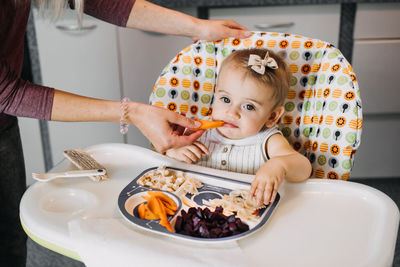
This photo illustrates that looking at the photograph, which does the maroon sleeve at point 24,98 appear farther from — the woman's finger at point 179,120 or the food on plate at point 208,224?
the food on plate at point 208,224

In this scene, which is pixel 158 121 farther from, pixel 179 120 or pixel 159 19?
pixel 159 19

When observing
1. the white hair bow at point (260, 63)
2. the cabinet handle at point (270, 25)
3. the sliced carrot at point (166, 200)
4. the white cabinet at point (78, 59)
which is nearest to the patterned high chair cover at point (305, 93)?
the white hair bow at point (260, 63)

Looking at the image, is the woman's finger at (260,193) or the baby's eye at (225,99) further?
the baby's eye at (225,99)

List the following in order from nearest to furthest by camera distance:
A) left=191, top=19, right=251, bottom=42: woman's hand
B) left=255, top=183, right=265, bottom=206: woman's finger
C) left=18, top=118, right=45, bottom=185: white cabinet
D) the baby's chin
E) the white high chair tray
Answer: the white high chair tray, left=255, top=183, right=265, bottom=206: woman's finger, the baby's chin, left=191, top=19, right=251, bottom=42: woman's hand, left=18, top=118, right=45, bottom=185: white cabinet

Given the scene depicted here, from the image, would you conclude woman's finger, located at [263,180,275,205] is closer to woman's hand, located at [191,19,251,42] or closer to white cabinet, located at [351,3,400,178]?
woman's hand, located at [191,19,251,42]

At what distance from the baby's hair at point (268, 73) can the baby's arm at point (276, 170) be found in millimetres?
96

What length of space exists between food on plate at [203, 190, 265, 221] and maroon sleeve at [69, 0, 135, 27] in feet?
1.94

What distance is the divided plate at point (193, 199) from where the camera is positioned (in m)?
0.67

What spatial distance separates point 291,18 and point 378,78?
1.51 ft

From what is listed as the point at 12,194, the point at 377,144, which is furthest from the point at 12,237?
the point at 377,144

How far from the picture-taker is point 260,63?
3.04ft

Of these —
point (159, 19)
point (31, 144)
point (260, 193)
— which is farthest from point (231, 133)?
point (31, 144)

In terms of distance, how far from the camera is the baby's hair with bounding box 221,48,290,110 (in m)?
0.94

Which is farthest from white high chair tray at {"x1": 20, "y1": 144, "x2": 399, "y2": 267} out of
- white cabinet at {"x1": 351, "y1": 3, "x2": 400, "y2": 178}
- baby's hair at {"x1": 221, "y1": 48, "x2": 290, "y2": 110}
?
white cabinet at {"x1": 351, "y1": 3, "x2": 400, "y2": 178}
